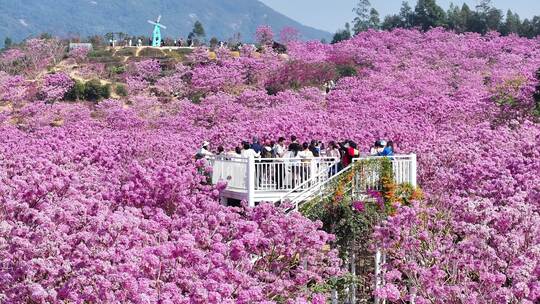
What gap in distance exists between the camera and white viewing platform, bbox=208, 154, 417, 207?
19000mm

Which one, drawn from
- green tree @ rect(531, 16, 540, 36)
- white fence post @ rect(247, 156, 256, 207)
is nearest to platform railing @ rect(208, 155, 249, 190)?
white fence post @ rect(247, 156, 256, 207)

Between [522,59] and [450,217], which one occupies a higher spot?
[522,59]

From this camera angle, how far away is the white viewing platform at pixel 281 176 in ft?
62.3

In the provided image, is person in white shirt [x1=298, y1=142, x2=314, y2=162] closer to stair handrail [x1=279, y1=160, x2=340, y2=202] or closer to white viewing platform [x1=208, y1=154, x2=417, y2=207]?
white viewing platform [x1=208, y1=154, x2=417, y2=207]

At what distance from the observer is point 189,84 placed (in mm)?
56781

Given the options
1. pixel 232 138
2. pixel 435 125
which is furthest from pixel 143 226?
pixel 435 125

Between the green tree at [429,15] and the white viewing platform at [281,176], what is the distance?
265 ft

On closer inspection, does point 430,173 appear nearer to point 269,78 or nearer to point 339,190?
point 339,190

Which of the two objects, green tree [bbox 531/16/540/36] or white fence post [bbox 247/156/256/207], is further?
green tree [bbox 531/16/540/36]

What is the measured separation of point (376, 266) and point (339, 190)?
5.83 ft

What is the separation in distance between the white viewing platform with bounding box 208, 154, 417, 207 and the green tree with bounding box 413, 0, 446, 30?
8070 cm

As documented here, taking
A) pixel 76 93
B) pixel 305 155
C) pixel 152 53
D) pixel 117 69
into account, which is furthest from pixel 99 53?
pixel 305 155

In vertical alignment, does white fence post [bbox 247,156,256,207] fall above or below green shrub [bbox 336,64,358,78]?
below

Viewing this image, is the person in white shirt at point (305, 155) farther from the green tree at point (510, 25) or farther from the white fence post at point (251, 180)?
the green tree at point (510, 25)
